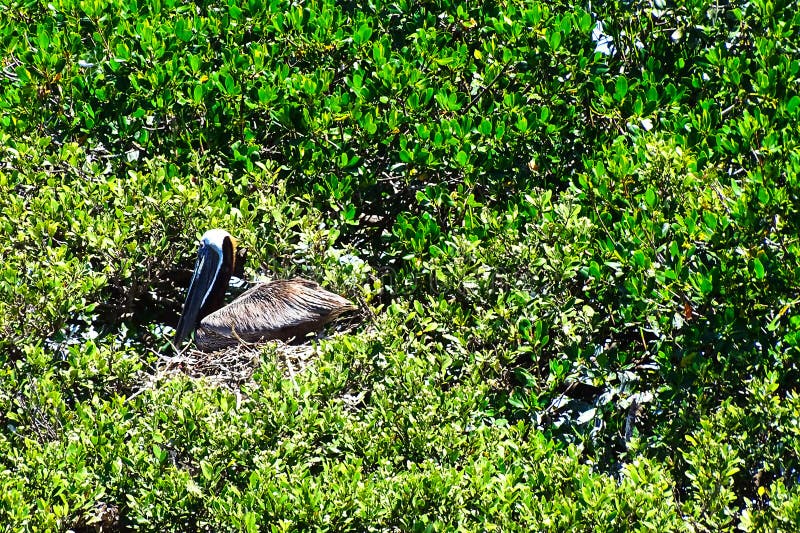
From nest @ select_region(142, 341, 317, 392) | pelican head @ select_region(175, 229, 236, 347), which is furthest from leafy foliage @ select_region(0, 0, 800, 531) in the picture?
pelican head @ select_region(175, 229, 236, 347)

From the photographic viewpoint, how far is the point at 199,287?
21.5 ft

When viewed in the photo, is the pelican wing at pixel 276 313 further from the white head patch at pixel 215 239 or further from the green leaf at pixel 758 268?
the green leaf at pixel 758 268

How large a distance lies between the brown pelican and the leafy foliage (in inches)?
7.7

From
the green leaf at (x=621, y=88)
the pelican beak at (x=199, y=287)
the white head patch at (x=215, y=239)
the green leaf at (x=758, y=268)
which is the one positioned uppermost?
the green leaf at (x=621, y=88)

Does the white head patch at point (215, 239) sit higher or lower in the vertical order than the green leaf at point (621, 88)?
lower

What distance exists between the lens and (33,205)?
21.5 ft

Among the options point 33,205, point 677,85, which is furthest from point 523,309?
point 33,205

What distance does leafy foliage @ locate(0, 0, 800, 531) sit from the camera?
16.8 ft

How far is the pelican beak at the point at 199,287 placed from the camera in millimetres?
6332

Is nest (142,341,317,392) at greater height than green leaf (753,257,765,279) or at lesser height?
lesser

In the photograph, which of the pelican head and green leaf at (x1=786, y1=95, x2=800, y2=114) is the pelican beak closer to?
the pelican head

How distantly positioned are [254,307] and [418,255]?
1.02 m

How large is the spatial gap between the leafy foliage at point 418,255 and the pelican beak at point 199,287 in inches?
11.7

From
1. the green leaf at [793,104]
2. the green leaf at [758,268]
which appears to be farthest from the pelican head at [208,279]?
the green leaf at [793,104]
